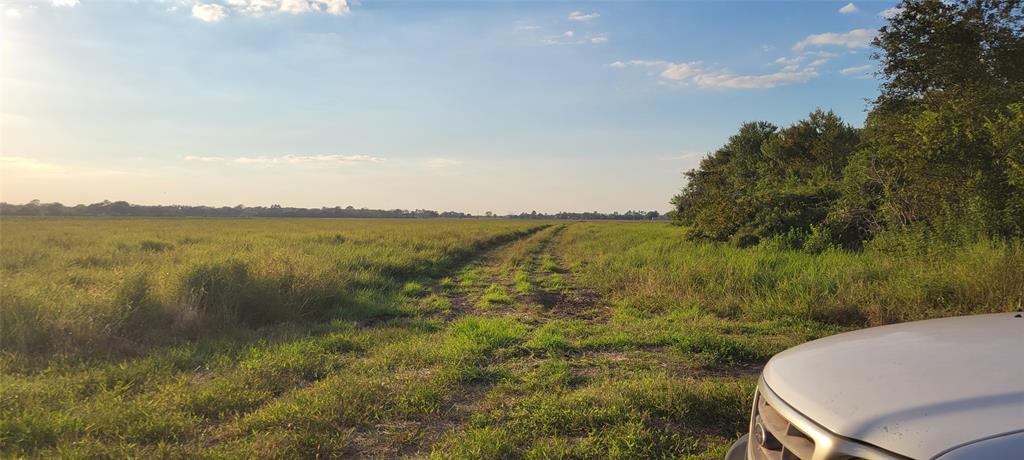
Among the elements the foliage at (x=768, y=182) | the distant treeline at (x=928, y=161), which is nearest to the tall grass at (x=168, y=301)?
the distant treeline at (x=928, y=161)

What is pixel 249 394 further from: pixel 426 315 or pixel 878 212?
pixel 878 212

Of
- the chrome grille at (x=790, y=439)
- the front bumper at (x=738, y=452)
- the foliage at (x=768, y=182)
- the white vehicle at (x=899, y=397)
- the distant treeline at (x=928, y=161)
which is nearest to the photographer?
the white vehicle at (x=899, y=397)

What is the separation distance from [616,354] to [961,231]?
28.4ft

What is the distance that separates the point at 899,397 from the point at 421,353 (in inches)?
183

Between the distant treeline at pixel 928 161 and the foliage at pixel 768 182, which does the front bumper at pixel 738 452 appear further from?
the foliage at pixel 768 182

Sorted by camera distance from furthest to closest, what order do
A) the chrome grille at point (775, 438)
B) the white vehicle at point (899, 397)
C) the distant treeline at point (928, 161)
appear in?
the distant treeline at point (928, 161)
the chrome grille at point (775, 438)
the white vehicle at point (899, 397)

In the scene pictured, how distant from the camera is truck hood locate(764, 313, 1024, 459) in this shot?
4.68 feet

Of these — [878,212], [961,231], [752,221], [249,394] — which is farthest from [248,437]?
[752,221]

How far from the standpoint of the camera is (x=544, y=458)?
126 inches

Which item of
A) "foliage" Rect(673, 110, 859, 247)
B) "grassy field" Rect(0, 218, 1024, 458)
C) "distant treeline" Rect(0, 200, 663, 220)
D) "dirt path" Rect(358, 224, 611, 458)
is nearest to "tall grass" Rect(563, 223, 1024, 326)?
"grassy field" Rect(0, 218, 1024, 458)

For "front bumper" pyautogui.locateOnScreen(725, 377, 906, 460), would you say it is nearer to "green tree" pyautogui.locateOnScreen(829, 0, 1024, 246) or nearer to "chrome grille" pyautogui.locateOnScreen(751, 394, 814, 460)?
"chrome grille" pyautogui.locateOnScreen(751, 394, 814, 460)

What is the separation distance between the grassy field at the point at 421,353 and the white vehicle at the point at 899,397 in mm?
1392

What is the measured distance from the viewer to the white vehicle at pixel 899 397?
1.40 meters

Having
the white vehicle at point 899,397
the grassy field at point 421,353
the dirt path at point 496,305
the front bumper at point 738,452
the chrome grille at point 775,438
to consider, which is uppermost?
the white vehicle at point 899,397
